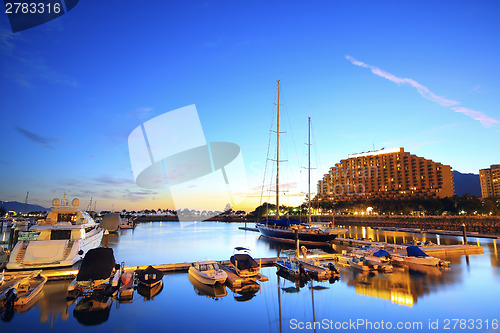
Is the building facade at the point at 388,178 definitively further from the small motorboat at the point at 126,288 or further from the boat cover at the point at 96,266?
the boat cover at the point at 96,266

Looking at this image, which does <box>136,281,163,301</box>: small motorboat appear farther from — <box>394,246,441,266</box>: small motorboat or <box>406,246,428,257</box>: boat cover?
<box>406,246,428,257</box>: boat cover

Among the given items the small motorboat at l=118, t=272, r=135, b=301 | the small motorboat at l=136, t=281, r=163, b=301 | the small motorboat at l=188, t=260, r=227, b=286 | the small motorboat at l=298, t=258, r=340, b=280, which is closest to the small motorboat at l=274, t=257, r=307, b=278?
the small motorboat at l=298, t=258, r=340, b=280

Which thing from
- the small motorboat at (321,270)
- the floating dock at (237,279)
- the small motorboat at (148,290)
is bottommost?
the small motorboat at (148,290)

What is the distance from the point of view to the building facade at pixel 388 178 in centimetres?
14100

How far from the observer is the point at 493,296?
1833 cm

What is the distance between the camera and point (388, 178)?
15550cm

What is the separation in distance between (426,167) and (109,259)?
159475 mm

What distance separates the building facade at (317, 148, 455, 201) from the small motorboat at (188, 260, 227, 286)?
139977mm

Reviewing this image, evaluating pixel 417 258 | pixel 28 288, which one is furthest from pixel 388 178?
pixel 28 288

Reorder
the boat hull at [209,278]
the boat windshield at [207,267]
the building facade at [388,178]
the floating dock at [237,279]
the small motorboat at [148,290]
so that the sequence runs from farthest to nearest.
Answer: the building facade at [388,178]
the boat windshield at [207,267]
the floating dock at [237,279]
the boat hull at [209,278]
the small motorboat at [148,290]

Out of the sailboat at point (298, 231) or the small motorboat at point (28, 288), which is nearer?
the small motorboat at point (28, 288)

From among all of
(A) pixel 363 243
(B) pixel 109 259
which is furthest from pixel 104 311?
(A) pixel 363 243

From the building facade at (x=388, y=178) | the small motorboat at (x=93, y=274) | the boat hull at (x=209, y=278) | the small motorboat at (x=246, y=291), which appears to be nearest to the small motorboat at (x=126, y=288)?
the small motorboat at (x=93, y=274)

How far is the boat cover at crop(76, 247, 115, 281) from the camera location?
16828mm
